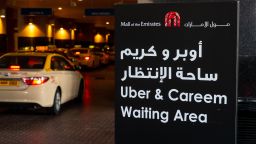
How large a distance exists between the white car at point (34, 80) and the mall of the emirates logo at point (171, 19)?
314 inches

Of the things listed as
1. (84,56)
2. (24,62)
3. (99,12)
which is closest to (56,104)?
(24,62)

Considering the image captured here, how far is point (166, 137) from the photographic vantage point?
12.7ft

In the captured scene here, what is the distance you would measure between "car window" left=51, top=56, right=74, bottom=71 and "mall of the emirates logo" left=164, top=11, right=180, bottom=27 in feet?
28.8

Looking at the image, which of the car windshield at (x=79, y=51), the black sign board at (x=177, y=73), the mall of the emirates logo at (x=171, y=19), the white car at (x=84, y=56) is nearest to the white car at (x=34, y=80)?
the black sign board at (x=177, y=73)

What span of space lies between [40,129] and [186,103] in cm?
656

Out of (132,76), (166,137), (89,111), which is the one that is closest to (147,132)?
(166,137)

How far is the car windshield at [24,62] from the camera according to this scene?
12.0 metres

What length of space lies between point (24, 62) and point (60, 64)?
107 centimetres

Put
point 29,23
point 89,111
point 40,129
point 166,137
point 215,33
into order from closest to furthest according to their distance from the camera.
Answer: point 215,33, point 166,137, point 40,129, point 89,111, point 29,23

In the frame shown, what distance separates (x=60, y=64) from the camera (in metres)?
12.9

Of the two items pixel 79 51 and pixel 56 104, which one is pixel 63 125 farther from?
pixel 79 51

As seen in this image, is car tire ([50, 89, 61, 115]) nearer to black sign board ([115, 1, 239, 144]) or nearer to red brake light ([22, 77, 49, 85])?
red brake light ([22, 77, 49, 85])

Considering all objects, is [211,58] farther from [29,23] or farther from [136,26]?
[29,23]

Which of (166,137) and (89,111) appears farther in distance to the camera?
(89,111)
